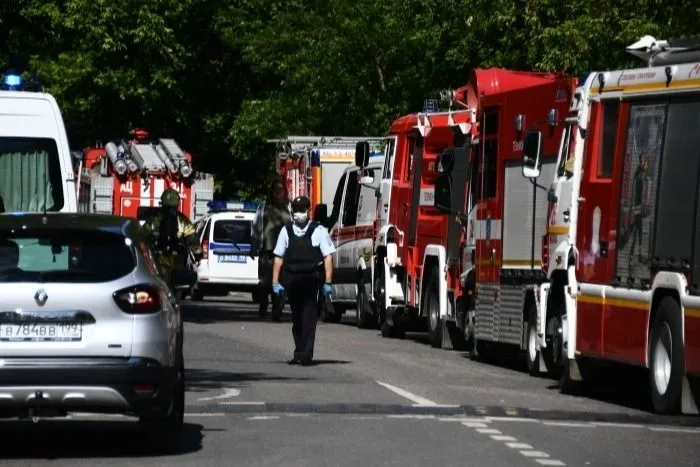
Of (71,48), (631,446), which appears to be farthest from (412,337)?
(71,48)

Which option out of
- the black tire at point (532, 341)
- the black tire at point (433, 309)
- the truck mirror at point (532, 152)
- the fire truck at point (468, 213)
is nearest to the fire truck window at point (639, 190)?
the fire truck at point (468, 213)

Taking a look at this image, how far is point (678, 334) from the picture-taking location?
16.0 metres

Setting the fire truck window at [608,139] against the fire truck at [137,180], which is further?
the fire truck at [137,180]

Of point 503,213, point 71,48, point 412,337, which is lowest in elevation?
point 412,337

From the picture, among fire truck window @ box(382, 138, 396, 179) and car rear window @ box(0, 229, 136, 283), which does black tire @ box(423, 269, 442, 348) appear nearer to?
fire truck window @ box(382, 138, 396, 179)

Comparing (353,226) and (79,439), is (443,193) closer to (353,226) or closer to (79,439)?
(353,226)

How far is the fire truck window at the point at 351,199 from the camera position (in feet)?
107

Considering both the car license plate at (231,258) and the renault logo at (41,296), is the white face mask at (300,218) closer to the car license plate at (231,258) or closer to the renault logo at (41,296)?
the renault logo at (41,296)

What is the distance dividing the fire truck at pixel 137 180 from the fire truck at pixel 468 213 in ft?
57.4

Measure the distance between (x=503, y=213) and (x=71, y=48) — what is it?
38.3 meters

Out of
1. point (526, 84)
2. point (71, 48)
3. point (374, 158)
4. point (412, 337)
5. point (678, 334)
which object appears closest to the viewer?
point (678, 334)

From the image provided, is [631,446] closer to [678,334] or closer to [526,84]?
[678,334]

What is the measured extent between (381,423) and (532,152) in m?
6.36

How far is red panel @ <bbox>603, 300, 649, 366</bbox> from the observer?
1684cm
